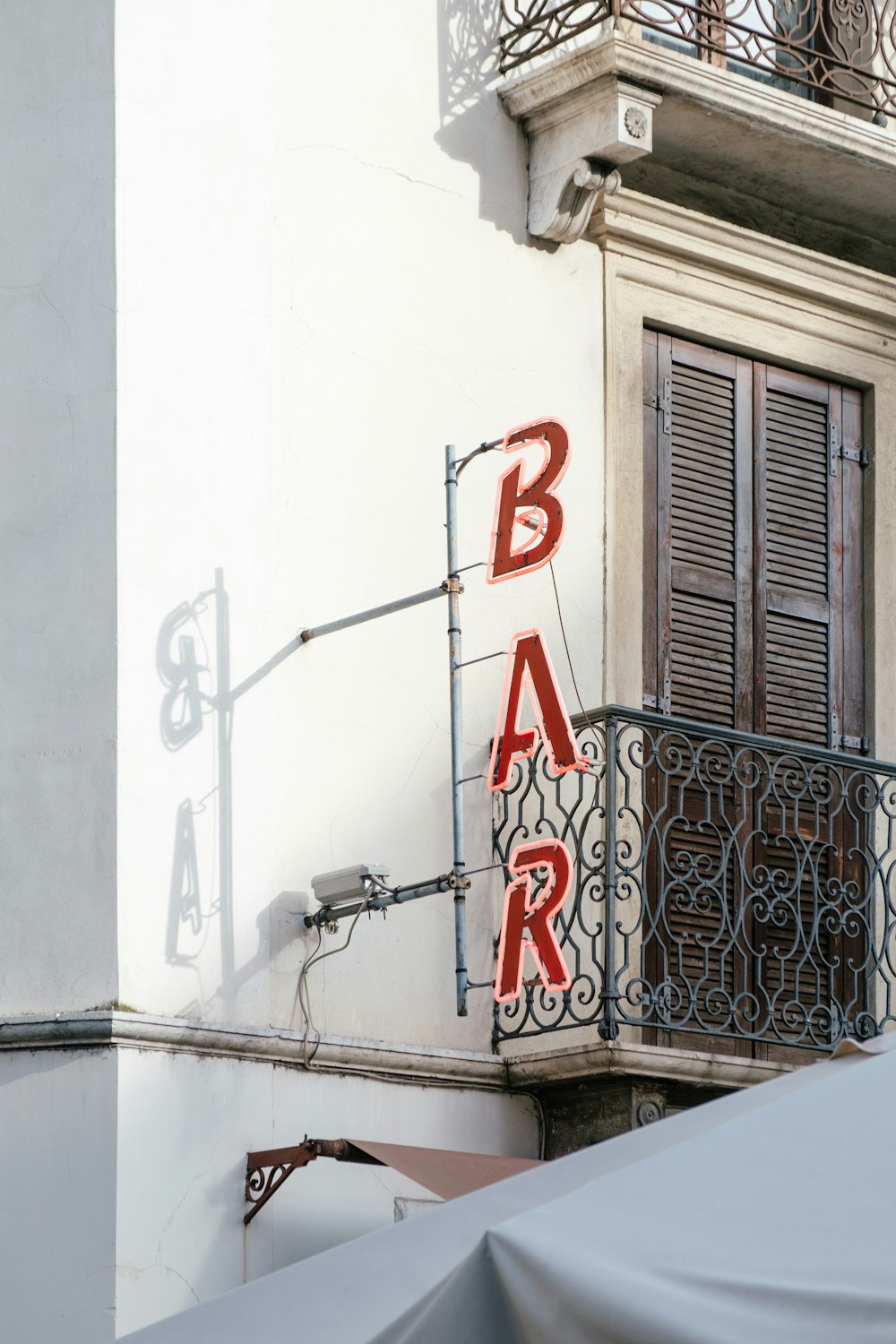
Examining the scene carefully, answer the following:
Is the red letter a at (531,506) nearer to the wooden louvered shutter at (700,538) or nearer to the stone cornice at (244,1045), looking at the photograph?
the wooden louvered shutter at (700,538)

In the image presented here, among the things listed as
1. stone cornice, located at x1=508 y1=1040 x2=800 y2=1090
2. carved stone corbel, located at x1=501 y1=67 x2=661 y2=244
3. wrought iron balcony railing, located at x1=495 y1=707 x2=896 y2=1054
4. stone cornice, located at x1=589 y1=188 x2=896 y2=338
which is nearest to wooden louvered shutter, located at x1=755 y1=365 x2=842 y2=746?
wrought iron balcony railing, located at x1=495 y1=707 x2=896 y2=1054

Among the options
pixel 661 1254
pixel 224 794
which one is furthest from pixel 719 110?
pixel 661 1254

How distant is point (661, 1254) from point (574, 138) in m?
6.33

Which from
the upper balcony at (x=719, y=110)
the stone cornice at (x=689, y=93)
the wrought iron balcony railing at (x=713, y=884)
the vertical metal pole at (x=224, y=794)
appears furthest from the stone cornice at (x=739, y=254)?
the vertical metal pole at (x=224, y=794)

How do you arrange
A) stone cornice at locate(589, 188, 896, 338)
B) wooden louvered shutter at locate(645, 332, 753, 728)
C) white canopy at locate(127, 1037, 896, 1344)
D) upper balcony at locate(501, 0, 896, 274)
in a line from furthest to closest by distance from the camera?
stone cornice at locate(589, 188, 896, 338) → wooden louvered shutter at locate(645, 332, 753, 728) → upper balcony at locate(501, 0, 896, 274) → white canopy at locate(127, 1037, 896, 1344)

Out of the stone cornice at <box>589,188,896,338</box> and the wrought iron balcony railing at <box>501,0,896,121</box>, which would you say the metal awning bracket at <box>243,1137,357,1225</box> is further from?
the wrought iron balcony railing at <box>501,0,896,121</box>

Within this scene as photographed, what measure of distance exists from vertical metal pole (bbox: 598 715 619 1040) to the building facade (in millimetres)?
19

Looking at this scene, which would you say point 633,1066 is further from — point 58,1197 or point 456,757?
point 58,1197

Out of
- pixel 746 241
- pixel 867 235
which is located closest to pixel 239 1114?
pixel 746 241

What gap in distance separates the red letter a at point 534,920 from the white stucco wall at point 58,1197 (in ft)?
4.64

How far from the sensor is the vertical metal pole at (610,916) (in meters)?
7.59

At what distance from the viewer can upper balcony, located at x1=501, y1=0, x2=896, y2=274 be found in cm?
862

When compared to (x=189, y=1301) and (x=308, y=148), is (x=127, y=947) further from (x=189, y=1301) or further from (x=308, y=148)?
(x=308, y=148)

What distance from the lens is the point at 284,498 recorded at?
7953 millimetres
